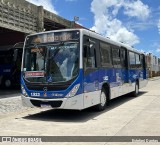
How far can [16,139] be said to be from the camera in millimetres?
7285

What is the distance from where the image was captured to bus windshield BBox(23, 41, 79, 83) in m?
9.73

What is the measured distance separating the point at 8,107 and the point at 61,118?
130 inches

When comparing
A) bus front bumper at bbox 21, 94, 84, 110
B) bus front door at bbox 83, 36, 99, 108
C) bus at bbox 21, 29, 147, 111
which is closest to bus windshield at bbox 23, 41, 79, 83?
bus at bbox 21, 29, 147, 111

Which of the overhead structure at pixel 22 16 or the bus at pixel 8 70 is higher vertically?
the overhead structure at pixel 22 16

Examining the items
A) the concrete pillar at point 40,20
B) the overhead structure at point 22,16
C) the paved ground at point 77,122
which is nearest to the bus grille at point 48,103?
the paved ground at point 77,122

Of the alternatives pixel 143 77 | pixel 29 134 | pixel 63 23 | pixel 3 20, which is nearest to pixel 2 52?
pixel 63 23

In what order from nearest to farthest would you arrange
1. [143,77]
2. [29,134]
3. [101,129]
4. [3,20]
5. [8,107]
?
[29,134], [101,129], [8,107], [3,20], [143,77]

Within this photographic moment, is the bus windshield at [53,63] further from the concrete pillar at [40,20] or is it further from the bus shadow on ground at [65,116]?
the concrete pillar at [40,20]

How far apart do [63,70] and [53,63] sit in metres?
0.47

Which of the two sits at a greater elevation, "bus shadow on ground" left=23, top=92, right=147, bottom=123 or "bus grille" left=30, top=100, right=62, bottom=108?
"bus grille" left=30, top=100, right=62, bottom=108

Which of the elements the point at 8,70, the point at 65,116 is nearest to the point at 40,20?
the point at 8,70

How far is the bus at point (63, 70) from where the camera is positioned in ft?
31.6

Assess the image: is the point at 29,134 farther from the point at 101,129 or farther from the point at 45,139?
the point at 101,129

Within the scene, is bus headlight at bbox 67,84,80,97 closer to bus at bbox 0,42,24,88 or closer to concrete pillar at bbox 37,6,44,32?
concrete pillar at bbox 37,6,44,32
